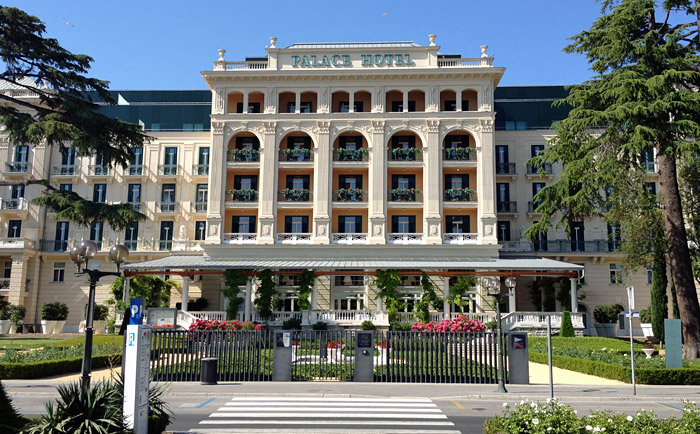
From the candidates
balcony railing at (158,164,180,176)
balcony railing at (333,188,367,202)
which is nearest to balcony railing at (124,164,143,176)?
balcony railing at (158,164,180,176)

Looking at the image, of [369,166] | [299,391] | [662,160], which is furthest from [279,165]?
[299,391]

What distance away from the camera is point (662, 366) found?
22.7 m

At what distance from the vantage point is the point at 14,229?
5069 centimetres

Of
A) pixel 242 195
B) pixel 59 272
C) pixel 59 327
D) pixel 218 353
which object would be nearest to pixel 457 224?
pixel 242 195

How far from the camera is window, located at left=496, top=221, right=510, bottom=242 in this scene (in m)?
50.3

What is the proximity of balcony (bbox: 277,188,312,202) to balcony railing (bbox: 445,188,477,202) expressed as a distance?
10.8m

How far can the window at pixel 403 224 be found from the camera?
4781cm

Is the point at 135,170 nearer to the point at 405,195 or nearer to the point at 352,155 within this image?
the point at 352,155

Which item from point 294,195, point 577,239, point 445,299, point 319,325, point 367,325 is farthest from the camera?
point 577,239

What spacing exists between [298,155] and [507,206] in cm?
1777

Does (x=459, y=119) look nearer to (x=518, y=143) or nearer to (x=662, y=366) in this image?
(x=518, y=143)

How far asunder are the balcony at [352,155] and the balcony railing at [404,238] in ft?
21.3

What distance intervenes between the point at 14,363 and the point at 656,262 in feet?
116

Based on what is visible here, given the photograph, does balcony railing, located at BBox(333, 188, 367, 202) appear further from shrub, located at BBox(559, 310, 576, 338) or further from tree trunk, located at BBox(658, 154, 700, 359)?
tree trunk, located at BBox(658, 154, 700, 359)
